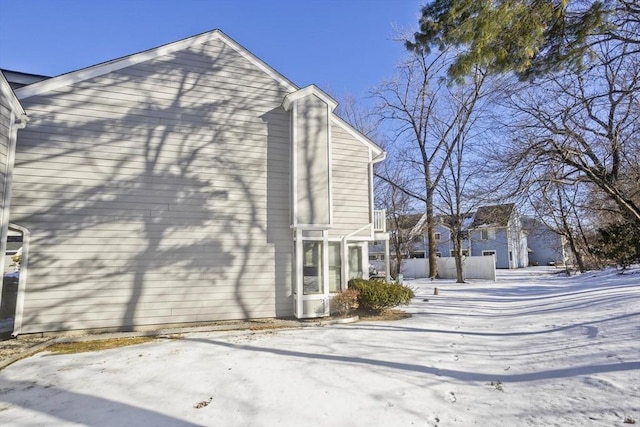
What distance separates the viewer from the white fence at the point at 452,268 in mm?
24312

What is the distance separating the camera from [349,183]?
1117 centimetres

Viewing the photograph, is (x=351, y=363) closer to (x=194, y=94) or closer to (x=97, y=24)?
(x=194, y=94)

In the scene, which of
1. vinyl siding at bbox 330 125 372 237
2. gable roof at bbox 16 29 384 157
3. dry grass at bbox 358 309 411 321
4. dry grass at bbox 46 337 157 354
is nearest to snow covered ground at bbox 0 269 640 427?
dry grass at bbox 46 337 157 354

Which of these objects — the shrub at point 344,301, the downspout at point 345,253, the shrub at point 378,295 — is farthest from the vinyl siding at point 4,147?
the shrub at point 378,295

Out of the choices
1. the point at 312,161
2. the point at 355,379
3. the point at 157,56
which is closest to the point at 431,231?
the point at 312,161

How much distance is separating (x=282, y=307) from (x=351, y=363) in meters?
4.39

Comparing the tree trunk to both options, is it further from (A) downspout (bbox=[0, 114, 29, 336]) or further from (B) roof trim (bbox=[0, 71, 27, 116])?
(B) roof trim (bbox=[0, 71, 27, 116])

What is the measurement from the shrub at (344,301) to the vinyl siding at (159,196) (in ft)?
3.91

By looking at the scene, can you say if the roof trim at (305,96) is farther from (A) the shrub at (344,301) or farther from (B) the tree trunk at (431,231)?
(B) the tree trunk at (431,231)

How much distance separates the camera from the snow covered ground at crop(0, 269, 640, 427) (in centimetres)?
388

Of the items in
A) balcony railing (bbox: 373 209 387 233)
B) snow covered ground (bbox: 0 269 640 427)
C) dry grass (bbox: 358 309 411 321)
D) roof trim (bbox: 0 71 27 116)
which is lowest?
snow covered ground (bbox: 0 269 640 427)

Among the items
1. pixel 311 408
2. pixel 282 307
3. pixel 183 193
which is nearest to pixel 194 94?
pixel 183 193

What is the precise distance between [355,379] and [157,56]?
343 inches

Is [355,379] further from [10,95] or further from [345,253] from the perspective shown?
[10,95]
